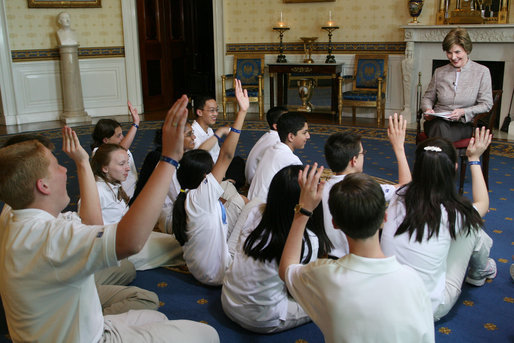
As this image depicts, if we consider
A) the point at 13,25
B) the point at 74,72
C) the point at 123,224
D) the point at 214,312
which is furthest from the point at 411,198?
the point at 13,25

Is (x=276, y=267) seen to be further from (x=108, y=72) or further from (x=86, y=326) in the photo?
(x=108, y=72)

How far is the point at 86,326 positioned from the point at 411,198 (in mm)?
1440

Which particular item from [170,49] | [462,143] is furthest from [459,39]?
[170,49]

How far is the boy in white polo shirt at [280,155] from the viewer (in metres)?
3.54

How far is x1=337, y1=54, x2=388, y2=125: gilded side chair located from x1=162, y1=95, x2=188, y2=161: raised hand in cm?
673

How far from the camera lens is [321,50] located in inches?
342

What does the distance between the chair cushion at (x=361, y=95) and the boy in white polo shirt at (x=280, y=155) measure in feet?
14.1

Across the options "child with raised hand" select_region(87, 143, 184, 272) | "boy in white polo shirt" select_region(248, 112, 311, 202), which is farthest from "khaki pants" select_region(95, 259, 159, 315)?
"boy in white polo shirt" select_region(248, 112, 311, 202)

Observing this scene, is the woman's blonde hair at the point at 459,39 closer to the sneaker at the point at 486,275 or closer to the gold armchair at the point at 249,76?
the sneaker at the point at 486,275

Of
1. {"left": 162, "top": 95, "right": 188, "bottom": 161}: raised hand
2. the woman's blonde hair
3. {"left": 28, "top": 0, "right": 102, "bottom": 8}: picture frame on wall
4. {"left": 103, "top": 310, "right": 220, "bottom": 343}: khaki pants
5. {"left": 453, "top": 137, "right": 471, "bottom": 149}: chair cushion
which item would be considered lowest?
{"left": 103, "top": 310, "right": 220, "bottom": 343}: khaki pants

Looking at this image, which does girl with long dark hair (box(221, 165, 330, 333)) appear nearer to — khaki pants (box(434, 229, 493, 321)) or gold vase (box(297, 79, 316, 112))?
khaki pants (box(434, 229, 493, 321))

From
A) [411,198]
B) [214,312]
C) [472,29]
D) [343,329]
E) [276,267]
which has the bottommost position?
[214,312]

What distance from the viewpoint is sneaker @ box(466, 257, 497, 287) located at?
2.97 metres

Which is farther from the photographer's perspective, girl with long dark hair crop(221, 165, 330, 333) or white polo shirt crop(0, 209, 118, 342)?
girl with long dark hair crop(221, 165, 330, 333)
